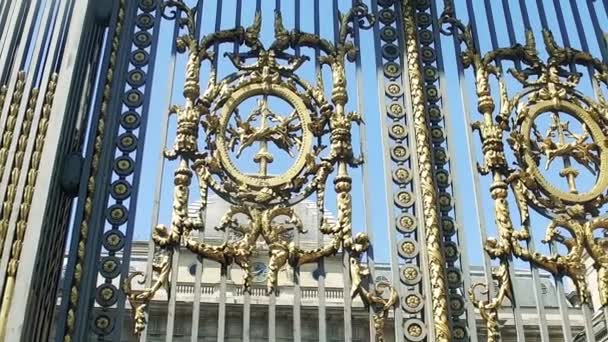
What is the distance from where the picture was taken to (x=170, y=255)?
7047 mm

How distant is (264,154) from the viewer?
7.48 meters

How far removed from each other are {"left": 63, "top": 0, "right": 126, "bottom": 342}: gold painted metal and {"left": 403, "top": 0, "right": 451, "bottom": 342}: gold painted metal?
2353 mm

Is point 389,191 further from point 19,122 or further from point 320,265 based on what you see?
point 19,122

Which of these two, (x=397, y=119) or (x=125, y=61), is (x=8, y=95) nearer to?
(x=125, y=61)

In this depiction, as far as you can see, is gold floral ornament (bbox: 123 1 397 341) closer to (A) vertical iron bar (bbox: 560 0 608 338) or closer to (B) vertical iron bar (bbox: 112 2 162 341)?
(B) vertical iron bar (bbox: 112 2 162 341)

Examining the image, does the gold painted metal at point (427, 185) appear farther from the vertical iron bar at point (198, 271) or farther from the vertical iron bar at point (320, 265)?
the vertical iron bar at point (198, 271)

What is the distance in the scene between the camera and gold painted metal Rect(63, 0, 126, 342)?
659 cm

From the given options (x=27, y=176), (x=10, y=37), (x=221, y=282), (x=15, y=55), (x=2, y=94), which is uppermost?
(x=10, y=37)

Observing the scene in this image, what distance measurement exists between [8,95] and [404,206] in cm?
298

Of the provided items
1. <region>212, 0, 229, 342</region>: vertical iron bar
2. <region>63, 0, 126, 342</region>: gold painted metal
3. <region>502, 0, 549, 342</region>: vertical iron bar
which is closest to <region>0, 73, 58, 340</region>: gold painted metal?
<region>63, 0, 126, 342</region>: gold painted metal

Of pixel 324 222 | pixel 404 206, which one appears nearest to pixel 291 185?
pixel 324 222

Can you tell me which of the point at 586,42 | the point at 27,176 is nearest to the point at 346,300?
the point at 27,176

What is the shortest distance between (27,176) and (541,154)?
3906 millimetres

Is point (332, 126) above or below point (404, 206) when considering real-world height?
above
